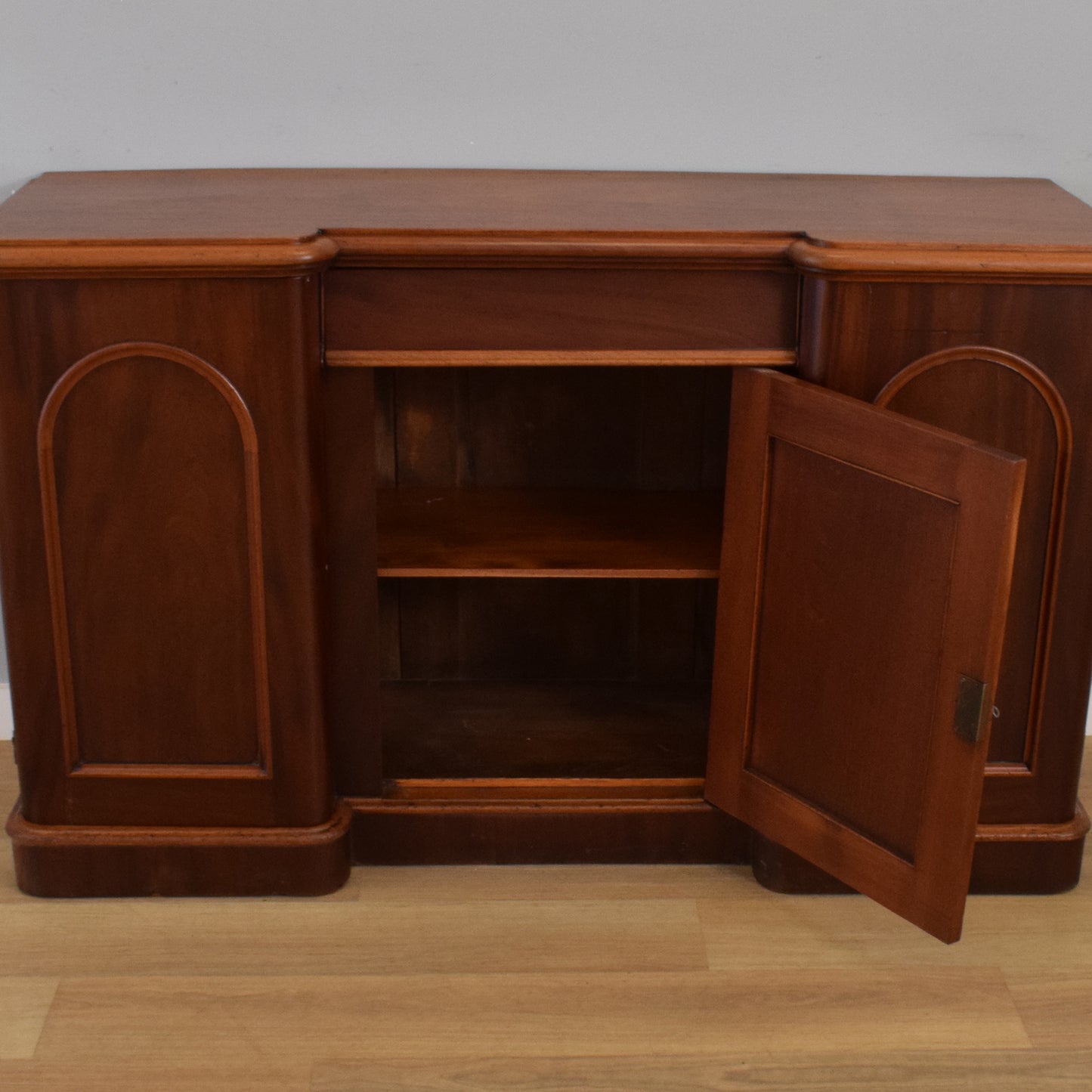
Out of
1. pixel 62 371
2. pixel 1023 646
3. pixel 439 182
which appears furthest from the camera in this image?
pixel 439 182

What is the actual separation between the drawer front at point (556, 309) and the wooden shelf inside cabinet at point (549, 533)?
366mm

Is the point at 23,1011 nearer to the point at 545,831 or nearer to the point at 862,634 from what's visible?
the point at 545,831

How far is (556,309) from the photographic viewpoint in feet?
6.40

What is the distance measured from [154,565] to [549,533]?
634 mm

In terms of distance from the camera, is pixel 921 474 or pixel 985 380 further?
pixel 985 380

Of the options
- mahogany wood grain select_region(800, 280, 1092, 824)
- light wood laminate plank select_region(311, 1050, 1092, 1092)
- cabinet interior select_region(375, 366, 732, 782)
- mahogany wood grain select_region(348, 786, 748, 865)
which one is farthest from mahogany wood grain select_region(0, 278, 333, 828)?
mahogany wood grain select_region(800, 280, 1092, 824)

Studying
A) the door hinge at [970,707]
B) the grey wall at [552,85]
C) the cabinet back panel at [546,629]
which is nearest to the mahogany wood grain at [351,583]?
the cabinet back panel at [546,629]

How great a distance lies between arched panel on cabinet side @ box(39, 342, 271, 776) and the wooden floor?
0.26 metres

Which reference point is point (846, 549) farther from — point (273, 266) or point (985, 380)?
point (273, 266)

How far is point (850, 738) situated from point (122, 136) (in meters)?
1.47

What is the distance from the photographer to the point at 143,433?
6.35 ft

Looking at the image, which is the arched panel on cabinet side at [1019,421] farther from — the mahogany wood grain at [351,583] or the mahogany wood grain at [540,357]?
the mahogany wood grain at [351,583]

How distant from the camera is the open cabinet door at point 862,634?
5.75 feet

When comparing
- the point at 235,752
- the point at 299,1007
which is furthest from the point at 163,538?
the point at 299,1007
